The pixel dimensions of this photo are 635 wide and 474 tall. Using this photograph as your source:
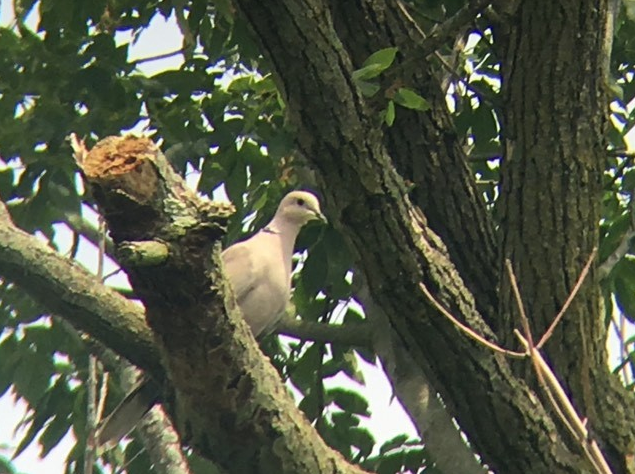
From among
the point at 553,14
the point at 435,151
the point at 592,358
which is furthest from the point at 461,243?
the point at 553,14

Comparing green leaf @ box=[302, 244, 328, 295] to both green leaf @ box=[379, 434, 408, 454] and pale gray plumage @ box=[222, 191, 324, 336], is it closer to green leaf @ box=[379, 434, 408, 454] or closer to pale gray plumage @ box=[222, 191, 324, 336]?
pale gray plumage @ box=[222, 191, 324, 336]

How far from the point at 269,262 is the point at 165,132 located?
0.72 metres

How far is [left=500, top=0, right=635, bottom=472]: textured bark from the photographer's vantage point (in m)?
3.11

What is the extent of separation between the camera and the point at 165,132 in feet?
11.9

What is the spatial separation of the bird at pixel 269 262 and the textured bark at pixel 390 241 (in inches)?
40.4

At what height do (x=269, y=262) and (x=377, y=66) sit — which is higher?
(x=377, y=66)

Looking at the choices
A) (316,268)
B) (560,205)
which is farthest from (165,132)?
(560,205)

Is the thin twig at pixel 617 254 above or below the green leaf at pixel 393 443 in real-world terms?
above

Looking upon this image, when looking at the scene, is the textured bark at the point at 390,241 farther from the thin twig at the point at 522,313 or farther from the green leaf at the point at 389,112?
the thin twig at the point at 522,313

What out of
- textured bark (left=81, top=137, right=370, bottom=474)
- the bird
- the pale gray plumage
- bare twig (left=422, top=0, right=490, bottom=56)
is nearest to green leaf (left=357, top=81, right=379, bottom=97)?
bare twig (left=422, top=0, right=490, bottom=56)

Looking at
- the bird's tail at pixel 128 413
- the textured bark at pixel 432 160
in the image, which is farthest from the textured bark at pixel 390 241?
the bird's tail at pixel 128 413

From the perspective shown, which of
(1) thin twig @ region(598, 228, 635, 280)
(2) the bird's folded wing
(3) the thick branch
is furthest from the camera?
(2) the bird's folded wing

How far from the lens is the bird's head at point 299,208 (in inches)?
163

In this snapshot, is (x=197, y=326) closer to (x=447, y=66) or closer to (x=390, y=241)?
(x=390, y=241)
